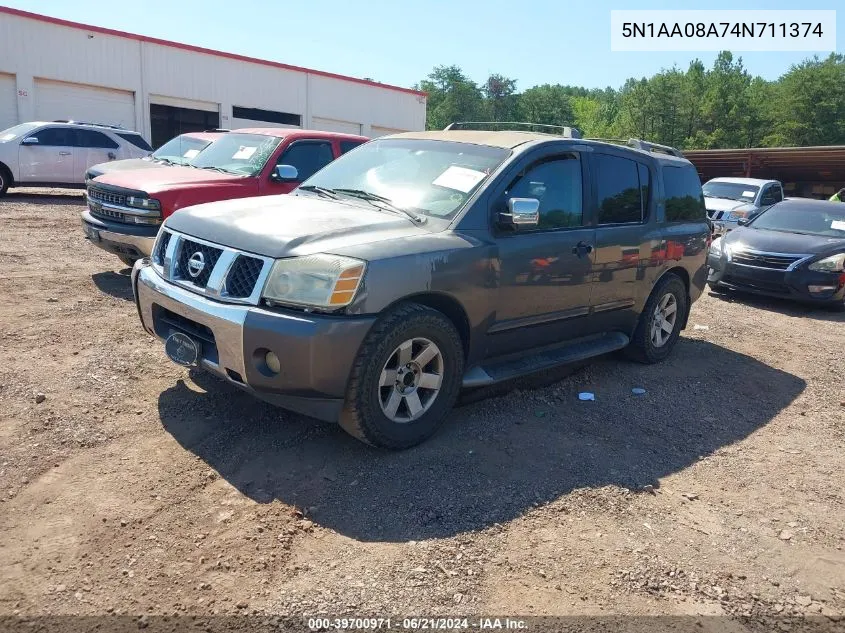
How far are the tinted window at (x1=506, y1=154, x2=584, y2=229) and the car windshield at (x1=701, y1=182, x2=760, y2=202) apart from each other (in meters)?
12.5

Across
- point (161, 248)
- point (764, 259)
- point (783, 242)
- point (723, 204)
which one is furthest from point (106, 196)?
point (723, 204)

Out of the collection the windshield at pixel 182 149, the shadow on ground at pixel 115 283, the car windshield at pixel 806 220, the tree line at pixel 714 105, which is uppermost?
the tree line at pixel 714 105

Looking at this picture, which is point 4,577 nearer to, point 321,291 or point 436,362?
point 321,291

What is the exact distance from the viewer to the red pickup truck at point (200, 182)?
23.3 ft

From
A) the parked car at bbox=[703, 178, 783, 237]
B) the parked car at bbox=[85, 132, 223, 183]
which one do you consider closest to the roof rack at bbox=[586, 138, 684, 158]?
the parked car at bbox=[85, 132, 223, 183]

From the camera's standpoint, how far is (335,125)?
31297 millimetres

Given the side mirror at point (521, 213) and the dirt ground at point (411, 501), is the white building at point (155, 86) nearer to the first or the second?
the dirt ground at point (411, 501)

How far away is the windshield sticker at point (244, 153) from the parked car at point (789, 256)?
6337 millimetres

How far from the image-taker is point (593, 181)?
530cm

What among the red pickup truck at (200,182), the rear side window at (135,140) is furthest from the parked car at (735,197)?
the rear side window at (135,140)

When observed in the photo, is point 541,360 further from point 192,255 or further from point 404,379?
point 192,255

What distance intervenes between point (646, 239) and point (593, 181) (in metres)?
0.82

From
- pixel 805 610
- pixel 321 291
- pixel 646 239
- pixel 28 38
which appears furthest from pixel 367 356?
pixel 28 38

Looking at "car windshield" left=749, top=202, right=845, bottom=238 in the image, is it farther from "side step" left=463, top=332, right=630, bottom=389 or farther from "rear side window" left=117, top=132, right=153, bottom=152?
"rear side window" left=117, top=132, right=153, bottom=152
